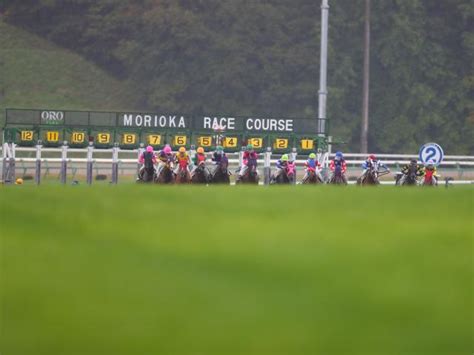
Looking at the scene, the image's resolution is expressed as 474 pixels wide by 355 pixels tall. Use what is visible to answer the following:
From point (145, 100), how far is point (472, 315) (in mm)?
60844

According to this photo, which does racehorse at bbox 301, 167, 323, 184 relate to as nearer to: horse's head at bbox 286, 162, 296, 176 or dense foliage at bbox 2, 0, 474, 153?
horse's head at bbox 286, 162, 296, 176

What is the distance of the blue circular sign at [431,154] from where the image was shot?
1389 inches

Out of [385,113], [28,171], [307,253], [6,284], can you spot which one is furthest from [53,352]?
[385,113]

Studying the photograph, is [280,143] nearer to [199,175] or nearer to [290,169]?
[290,169]

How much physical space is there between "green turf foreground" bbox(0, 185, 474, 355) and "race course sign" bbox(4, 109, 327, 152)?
3367 cm

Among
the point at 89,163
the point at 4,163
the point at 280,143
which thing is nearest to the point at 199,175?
the point at 89,163

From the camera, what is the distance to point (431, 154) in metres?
35.5

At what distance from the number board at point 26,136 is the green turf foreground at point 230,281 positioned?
3366cm

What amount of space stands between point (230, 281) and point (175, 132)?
36.1 meters

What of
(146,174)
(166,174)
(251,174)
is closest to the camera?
(166,174)

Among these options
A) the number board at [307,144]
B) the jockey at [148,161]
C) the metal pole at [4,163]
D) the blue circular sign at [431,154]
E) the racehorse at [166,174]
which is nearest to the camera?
the racehorse at [166,174]

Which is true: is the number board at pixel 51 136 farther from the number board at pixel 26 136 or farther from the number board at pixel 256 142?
the number board at pixel 256 142

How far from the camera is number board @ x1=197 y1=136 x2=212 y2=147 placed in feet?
135

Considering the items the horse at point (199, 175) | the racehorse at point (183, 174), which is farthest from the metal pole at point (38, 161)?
the horse at point (199, 175)
